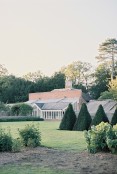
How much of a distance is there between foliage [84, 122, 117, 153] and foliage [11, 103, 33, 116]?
53.5 m

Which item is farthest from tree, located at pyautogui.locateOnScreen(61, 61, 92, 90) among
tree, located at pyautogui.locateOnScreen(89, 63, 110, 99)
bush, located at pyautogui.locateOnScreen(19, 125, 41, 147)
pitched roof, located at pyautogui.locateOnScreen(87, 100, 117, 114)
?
bush, located at pyautogui.locateOnScreen(19, 125, 41, 147)

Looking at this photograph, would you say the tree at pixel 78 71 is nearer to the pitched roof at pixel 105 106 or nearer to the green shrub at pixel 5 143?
the pitched roof at pixel 105 106

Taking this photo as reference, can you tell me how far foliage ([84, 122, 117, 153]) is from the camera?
13.3 metres

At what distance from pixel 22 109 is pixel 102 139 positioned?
177 ft

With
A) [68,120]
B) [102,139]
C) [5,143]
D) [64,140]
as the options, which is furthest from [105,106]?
[5,143]

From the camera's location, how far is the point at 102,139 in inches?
545

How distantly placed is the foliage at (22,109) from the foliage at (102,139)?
5350cm

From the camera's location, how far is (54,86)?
305 ft

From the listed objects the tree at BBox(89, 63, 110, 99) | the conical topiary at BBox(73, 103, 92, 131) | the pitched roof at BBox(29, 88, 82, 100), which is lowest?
the conical topiary at BBox(73, 103, 92, 131)

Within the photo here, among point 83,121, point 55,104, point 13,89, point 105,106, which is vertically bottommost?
point 83,121

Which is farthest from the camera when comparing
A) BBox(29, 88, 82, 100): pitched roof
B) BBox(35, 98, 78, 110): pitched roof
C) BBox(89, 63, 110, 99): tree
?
BBox(89, 63, 110, 99): tree

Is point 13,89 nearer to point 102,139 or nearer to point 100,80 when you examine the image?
point 100,80

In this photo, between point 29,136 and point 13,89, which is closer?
point 29,136

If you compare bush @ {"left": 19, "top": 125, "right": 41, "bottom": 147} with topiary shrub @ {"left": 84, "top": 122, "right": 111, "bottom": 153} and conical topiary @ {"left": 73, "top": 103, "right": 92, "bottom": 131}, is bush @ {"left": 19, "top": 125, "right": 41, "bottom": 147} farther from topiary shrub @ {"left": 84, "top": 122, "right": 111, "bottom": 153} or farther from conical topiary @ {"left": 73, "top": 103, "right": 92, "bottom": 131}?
conical topiary @ {"left": 73, "top": 103, "right": 92, "bottom": 131}
